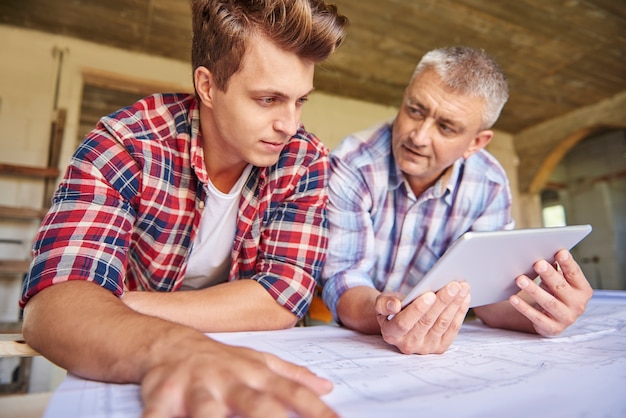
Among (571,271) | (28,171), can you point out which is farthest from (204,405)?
(28,171)

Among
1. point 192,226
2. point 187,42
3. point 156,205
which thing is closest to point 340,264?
point 192,226

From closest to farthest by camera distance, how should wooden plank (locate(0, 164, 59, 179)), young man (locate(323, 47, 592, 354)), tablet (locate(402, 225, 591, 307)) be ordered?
tablet (locate(402, 225, 591, 307)), young man (locate(323, 47, 592, 354)), wooden plank (locate(0, 164, 59, 179))

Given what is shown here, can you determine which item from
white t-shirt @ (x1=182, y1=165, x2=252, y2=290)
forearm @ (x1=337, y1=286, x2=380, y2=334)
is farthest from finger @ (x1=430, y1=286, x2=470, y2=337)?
white t-shirt @ (x1=182, y1=165, x2=252, y2=290)

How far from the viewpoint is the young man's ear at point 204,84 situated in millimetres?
1090

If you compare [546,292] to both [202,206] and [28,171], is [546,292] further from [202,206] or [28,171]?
[28,171]

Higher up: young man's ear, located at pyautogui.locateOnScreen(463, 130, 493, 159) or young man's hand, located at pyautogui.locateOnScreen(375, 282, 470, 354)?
young man's ear, located at pyautogui.locateOnScreen(463, 130, 493, 159)

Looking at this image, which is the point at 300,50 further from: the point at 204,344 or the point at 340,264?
the point at 204,344

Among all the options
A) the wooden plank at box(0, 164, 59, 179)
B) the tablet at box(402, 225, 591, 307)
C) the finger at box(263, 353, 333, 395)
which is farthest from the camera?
the wooden plank at box(0, 164, 59, 179)

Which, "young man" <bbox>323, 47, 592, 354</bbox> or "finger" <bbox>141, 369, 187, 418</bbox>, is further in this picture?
"young man" <bbox>323, 47, 592, 354</bbox>

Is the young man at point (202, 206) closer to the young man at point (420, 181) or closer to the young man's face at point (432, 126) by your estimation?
the young man at point (420, 181)

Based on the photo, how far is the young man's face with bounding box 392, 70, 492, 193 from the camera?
4.47 feet

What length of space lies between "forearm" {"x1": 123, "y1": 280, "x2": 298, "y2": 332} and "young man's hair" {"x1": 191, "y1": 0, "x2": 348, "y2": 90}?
0.51 m

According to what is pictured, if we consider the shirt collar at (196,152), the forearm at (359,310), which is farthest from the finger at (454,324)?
the shirt collar at (196,152)

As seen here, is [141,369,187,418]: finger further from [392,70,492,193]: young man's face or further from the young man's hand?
[392,70,492,193]: young man's face
